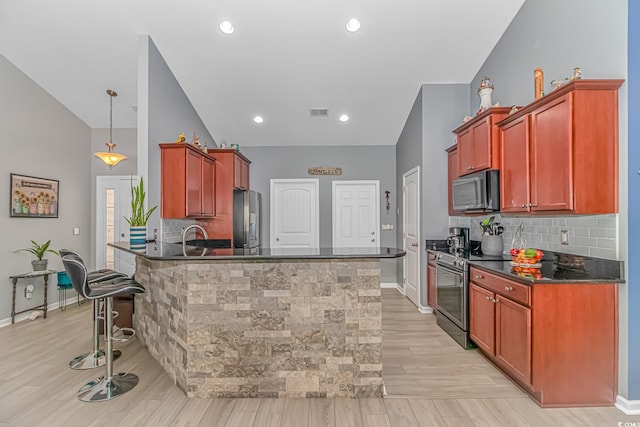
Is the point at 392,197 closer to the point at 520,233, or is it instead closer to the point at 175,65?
the point at 520,233

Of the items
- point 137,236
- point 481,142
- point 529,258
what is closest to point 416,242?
point 481,142

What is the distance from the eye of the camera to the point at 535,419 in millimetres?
2215

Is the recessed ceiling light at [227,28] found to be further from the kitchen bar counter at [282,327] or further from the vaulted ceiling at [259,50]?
the kitchen bar counter at [282,327]

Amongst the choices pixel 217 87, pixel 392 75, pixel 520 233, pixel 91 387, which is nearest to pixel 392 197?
pixel 392 75

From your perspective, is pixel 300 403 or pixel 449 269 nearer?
pixel 300 403

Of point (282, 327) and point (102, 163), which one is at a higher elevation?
point (102, 163)

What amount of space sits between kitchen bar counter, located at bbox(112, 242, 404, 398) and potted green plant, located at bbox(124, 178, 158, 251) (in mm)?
1067

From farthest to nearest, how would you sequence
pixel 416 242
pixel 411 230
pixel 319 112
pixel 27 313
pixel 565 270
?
1. pixel 319 112
2. pixel 411 230
3. pixel 416 242
4. pixel 27 313
5. pixel 565 270

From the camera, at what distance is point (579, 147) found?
239 cm

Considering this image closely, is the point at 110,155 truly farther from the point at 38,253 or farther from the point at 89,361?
the point at 89,361

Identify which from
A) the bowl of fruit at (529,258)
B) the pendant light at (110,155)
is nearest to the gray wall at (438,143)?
the bowl of fruit at (529,258)

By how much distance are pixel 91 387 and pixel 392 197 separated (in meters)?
5.19

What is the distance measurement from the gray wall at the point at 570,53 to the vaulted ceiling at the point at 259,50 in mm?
301

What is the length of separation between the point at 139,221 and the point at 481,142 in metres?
3.72
